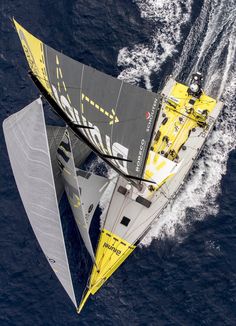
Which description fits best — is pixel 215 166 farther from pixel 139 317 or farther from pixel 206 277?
pixel 139 317

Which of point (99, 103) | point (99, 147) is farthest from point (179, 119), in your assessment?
point (99, 103)

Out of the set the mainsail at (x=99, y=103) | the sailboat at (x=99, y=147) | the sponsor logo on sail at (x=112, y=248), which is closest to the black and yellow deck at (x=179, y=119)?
the sailboat at (x=99, y=147)

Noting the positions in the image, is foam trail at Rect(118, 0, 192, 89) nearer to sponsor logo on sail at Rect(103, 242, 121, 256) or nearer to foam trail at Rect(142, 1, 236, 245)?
foam trail at Rect(142, 1, 236, 245)

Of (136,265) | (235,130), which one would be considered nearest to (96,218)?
(136,265)

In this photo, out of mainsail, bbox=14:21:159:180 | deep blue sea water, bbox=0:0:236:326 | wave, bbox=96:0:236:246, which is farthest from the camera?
wave, bbox=96:0:236:246

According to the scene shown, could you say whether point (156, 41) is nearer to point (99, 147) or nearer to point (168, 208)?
point (168, 208)

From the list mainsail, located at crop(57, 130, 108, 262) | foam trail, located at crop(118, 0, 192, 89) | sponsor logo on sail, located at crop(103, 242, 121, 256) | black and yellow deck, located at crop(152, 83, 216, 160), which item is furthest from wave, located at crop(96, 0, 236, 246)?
mainsail, located at crop(57, 130, 108, 262)

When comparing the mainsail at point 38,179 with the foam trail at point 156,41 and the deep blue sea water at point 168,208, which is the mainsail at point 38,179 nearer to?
the deep blue sea water at point 168,208

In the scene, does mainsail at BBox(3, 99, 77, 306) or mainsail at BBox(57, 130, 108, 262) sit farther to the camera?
mainsail at BBox(57, 130, 108, 262)
